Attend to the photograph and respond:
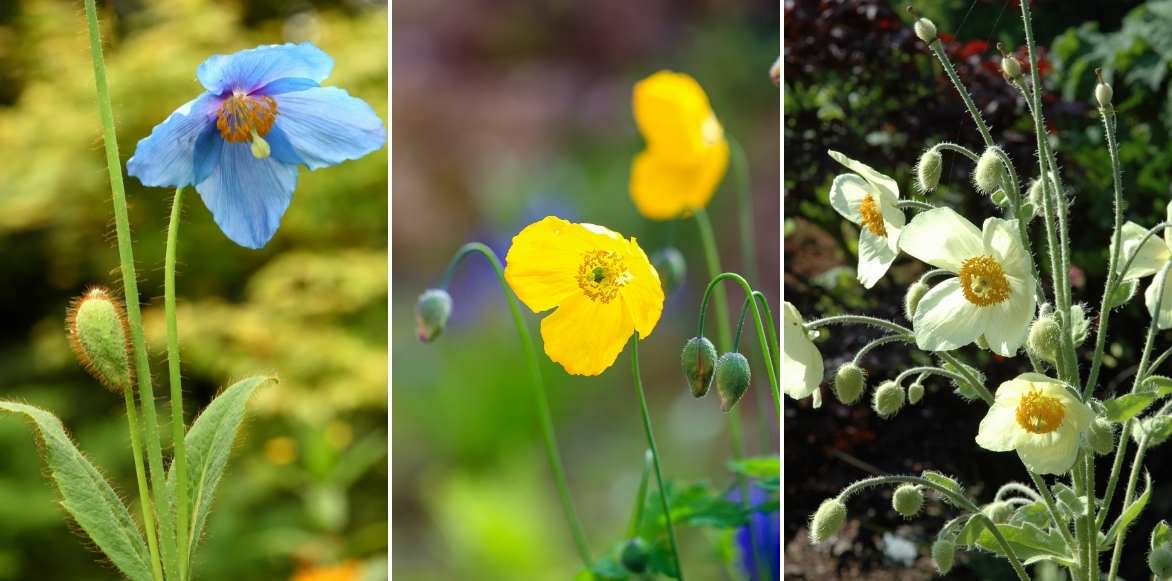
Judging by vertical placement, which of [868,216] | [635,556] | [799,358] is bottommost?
[635,556]

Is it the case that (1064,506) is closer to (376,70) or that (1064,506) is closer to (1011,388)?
(1011,388)

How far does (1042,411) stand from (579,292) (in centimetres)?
38

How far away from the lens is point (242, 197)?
2.85 feet

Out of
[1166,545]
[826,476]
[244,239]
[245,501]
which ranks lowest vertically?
[245,501]

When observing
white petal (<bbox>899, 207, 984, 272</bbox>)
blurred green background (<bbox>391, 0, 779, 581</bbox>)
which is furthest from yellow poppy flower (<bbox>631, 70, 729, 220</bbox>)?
white petal (<bbox>899, 207, 984, 272</bbox>)

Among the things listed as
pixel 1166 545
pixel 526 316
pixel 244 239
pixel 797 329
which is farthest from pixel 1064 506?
pixel 244 239

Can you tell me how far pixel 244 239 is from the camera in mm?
859

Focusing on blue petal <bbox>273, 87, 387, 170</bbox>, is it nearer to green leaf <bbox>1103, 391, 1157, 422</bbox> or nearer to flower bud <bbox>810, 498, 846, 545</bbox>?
flower bud <bbox>810, 498, 846, 545</bbox>

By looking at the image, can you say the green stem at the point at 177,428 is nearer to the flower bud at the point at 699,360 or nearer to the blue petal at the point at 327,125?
the blue petal at the point at 327,125

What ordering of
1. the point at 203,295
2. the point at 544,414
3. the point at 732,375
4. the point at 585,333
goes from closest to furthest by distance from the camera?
the point at 732,375 → the point at 585,333 → the point at 544,414 → the point at 203,295

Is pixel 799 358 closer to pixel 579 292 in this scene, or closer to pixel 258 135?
pixel 579 292

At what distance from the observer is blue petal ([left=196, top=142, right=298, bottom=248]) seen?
861 mm

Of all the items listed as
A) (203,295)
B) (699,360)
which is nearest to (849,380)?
(699,360)

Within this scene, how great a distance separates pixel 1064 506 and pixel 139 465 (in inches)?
30.1
